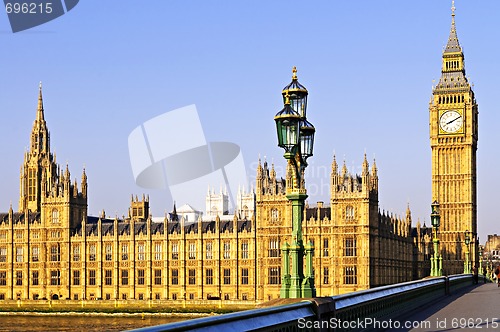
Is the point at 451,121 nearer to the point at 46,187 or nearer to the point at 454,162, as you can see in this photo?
the point at 454,162

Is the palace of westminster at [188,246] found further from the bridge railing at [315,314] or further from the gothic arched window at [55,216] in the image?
the bridge railing at [315,314]

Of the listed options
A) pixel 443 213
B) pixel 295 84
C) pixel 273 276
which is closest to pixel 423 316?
pixel 295 84

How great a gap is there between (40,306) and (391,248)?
42.3 m

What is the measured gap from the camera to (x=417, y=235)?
439ft

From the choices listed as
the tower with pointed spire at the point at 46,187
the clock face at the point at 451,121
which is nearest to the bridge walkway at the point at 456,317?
the tower with pointed spire at the point at 46,187

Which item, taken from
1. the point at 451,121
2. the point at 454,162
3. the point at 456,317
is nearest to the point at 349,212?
the point at 454,162

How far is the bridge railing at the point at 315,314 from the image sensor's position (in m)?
14.2

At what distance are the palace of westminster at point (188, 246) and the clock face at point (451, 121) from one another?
67.5 feet

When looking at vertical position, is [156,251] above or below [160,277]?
above

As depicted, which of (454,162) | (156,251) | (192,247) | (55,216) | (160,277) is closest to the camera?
(192,247)

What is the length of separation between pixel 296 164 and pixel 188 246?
84.8 metres

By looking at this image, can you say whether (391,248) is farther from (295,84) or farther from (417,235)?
(295,84)

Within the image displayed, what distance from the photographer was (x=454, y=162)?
470 feet

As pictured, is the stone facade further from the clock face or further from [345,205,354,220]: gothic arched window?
the clock face
